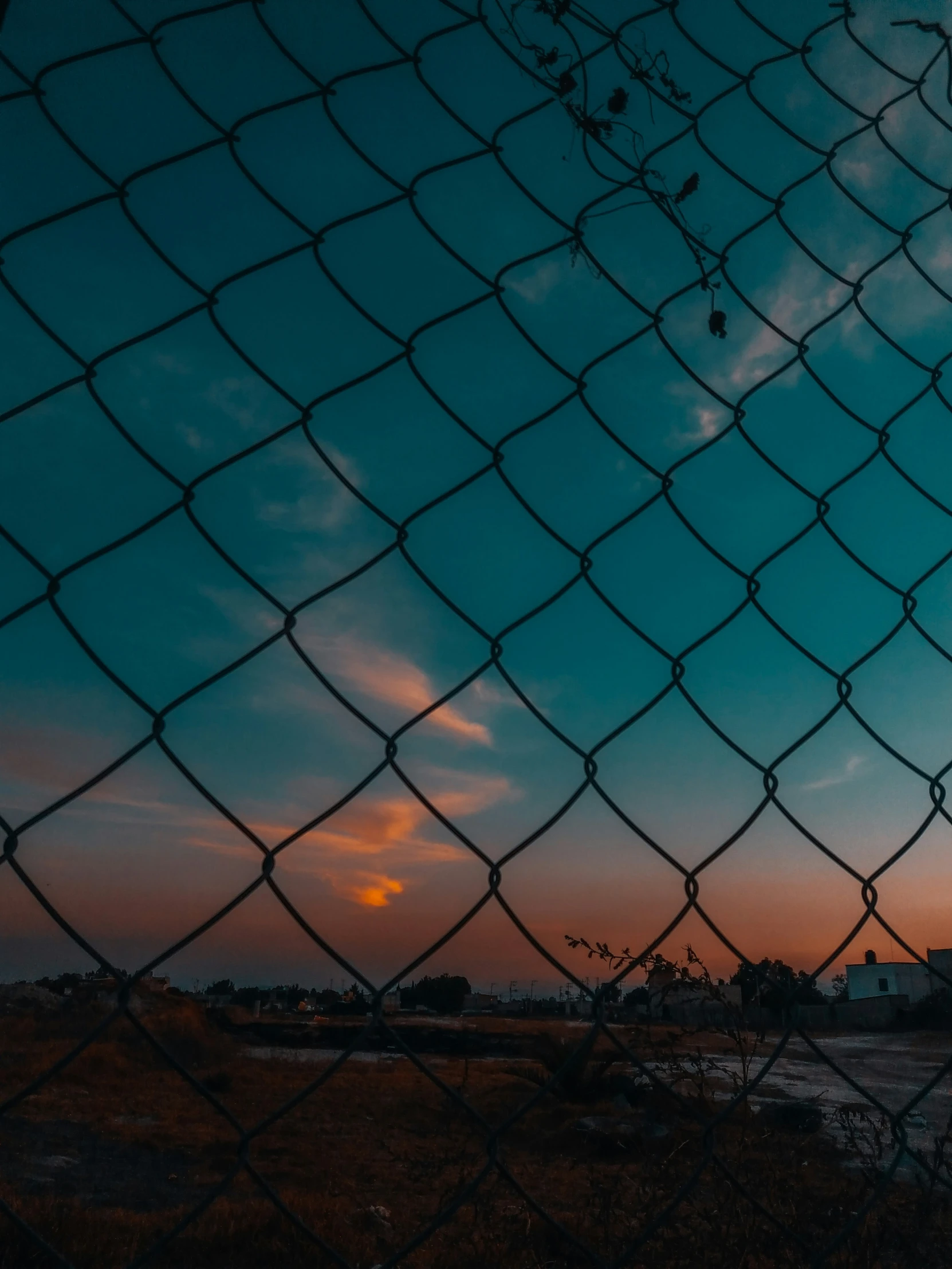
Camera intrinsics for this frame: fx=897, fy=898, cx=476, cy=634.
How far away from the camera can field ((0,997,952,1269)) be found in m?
1.41

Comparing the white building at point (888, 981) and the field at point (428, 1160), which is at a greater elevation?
the field at point (428, 1160)

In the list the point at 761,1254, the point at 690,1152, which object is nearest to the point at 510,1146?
the point at 690,1152

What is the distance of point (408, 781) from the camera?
0.65 meters

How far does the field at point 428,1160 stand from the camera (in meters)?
1.41

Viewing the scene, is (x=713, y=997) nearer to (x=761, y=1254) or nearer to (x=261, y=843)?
(x=761, y=1254)

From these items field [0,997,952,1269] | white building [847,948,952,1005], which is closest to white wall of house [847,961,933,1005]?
white building [847,948,952,1005]

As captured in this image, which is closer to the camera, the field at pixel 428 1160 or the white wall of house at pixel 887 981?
the field at pixel 428 1160

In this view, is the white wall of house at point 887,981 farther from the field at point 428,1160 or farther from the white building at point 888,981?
the field at point 428,1160

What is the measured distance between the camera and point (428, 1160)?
14.1 ft

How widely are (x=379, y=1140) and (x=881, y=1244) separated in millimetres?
4758

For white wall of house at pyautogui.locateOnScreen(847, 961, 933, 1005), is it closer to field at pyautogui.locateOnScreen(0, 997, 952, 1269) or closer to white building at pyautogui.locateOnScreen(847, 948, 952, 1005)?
white building at pyautogui.locateOnScreen(847, 948, 952, 1005)

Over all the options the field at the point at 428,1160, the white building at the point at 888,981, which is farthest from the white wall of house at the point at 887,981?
the field at the point at 428,1160

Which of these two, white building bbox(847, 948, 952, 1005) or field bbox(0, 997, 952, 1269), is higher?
field bbox(0, 997, 952, 1269)

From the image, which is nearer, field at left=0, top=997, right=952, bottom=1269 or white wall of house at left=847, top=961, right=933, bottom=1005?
field at left=0, top=997, right=952, bottom=1269
